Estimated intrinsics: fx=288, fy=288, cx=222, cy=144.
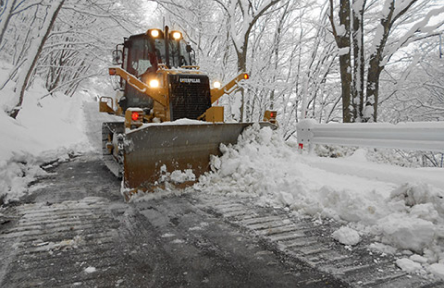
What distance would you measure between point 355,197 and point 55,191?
171 inches

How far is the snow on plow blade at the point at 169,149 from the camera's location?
13.6 feet

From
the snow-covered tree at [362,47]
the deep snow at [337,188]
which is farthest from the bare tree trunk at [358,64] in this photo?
the deep snow at [337,188]

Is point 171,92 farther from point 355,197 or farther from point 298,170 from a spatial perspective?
point 355,197

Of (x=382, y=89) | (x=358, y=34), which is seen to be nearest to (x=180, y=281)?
(x=358, y=34)

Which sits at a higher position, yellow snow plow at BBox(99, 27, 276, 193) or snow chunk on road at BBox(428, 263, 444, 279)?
yellow snow plow at BBox(99, 27, 276, 193)

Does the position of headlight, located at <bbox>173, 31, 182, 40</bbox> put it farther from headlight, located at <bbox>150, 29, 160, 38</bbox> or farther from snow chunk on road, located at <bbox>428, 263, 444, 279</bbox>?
snow chunk on road, located at <bbox>428, 263, 444, 279</bbox>

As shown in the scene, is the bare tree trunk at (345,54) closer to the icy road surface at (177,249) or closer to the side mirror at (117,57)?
the icy road surface at (177,249)

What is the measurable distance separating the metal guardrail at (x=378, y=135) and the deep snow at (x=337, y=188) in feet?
A: 1.13

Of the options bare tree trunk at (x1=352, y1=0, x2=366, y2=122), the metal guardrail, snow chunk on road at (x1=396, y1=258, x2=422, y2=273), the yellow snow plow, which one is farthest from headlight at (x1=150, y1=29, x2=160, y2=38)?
snow chunk on road at (x1=396, y1=258, x2=422, y2=273)

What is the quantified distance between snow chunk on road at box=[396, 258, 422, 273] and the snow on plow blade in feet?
10.3

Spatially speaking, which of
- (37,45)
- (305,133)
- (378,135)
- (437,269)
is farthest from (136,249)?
(37,45)

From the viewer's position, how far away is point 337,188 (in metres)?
3.66

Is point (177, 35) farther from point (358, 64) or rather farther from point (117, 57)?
point (358, 64)

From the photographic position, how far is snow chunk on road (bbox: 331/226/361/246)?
2.62 meters
